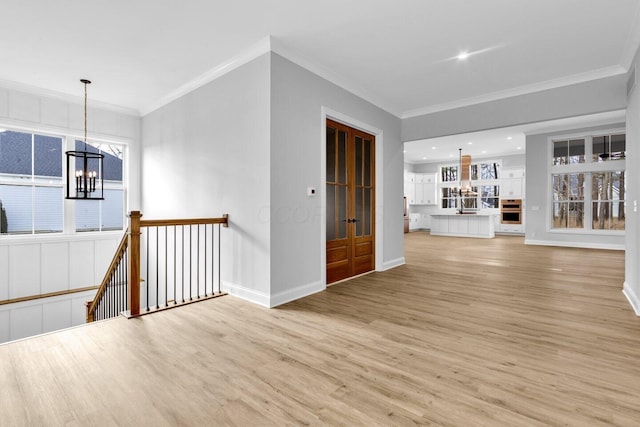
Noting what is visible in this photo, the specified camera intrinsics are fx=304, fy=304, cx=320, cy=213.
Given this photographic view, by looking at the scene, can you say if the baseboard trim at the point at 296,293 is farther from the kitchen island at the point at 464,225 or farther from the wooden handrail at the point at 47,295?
the kitchen island at the point at 464,225

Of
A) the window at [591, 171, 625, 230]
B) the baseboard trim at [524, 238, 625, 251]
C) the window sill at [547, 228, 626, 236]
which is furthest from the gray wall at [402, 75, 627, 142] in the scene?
the baseboard trim at [524, 238, 625, 251]

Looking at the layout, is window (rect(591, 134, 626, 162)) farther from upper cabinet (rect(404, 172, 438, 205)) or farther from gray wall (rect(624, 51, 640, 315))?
upper cabinet (rect(404, 172, 438, 205))

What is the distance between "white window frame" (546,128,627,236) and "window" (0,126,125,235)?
10448mm

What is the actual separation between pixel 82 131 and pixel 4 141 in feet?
3.14

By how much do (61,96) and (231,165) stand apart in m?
3.37

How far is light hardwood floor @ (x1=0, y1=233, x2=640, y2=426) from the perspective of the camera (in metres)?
1.59

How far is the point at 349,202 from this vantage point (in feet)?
14.8

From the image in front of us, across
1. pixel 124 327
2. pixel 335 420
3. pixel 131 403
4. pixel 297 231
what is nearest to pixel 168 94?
pixel 297 231

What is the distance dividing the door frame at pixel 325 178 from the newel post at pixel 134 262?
204 centimetres

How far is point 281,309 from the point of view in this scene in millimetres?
3207

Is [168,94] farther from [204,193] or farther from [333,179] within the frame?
[333,179]

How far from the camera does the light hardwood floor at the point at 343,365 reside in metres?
1.59

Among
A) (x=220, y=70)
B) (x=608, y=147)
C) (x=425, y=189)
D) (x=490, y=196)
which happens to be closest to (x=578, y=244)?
(x=608, y=147)

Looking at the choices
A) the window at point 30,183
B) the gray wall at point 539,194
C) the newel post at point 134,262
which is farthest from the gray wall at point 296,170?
the gray wall at point 539,194
